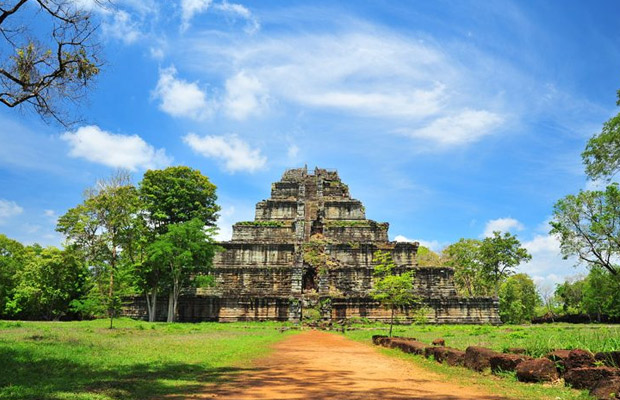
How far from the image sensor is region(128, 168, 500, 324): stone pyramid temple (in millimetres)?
30828

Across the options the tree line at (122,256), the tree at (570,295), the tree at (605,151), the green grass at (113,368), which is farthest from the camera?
the tree at (570,295)

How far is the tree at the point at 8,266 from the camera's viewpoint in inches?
1432

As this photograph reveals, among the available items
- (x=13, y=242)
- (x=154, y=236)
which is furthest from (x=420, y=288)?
(x=13, y=242)

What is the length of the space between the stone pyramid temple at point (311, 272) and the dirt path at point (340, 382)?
18806 mm

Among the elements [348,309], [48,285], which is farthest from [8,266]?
[348,309]

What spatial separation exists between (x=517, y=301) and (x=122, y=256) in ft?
137

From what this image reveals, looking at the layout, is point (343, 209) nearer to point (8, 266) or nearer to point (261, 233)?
point (261, 233)

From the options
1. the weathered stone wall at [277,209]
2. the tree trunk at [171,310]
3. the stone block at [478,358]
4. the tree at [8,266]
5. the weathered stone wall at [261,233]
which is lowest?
the tree trunk at [171,310]

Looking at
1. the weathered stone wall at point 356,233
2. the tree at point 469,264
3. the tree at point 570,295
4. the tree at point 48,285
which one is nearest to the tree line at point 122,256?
the tree at point 48,285

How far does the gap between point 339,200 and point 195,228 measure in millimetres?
18695

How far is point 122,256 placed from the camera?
3634cm

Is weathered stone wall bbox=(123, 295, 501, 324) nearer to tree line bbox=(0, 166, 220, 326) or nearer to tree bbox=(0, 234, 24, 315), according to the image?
tree line bbox=(0, 166, 220, 326)

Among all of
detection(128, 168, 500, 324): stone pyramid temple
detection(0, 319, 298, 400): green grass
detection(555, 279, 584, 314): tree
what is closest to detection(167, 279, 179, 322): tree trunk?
detection(128, 168, 500, 324): stone pyramid temple

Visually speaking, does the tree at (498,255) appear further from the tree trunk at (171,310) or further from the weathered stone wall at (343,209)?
the tree trunk at (171,310)
